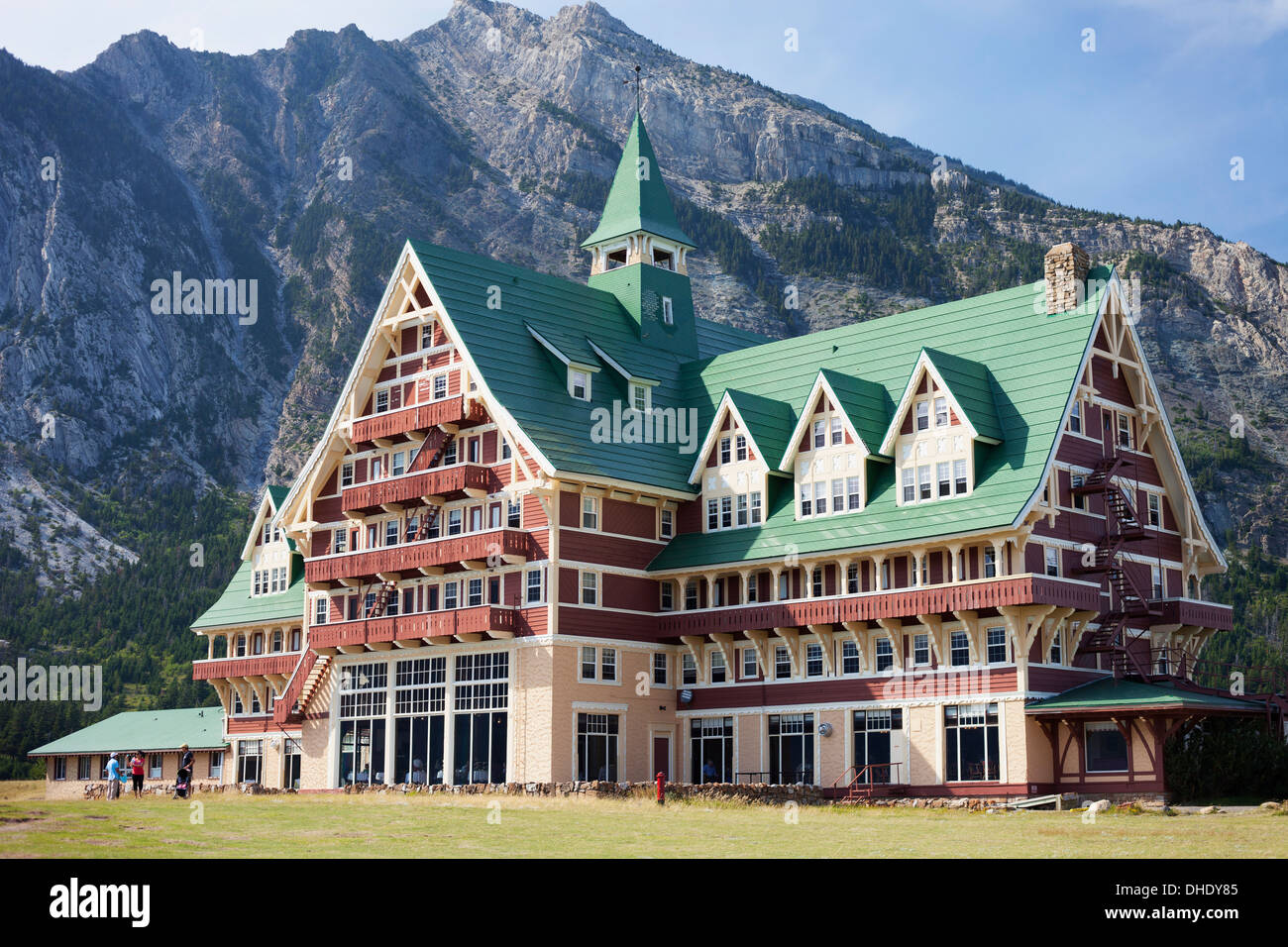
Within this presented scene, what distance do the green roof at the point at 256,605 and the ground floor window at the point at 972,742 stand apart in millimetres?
39247

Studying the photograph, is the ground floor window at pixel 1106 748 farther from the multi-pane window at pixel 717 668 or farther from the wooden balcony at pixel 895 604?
the multi-pane window at pixel 717 668

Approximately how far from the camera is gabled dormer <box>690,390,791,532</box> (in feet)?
214

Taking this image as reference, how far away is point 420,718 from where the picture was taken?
216ft

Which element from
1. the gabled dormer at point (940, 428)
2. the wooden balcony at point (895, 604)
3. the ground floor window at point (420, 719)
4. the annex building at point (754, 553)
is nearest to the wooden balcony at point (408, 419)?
the annex building at point (754, 553)

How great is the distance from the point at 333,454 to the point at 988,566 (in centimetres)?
3309

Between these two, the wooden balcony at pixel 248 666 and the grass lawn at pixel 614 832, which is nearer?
the grass lawn at pixel 614 832

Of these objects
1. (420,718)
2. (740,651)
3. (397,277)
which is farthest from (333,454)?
(740,651)

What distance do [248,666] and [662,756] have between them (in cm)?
2880

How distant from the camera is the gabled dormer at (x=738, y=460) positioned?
6512 cm

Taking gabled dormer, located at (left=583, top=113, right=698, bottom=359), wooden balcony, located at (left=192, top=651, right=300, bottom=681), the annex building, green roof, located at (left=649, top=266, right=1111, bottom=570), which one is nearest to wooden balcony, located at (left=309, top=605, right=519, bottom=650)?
the annex building

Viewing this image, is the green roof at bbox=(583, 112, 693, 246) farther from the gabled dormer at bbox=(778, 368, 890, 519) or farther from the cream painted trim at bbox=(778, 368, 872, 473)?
the gabled dormer at bbox=(778, 368, 890, 519)
